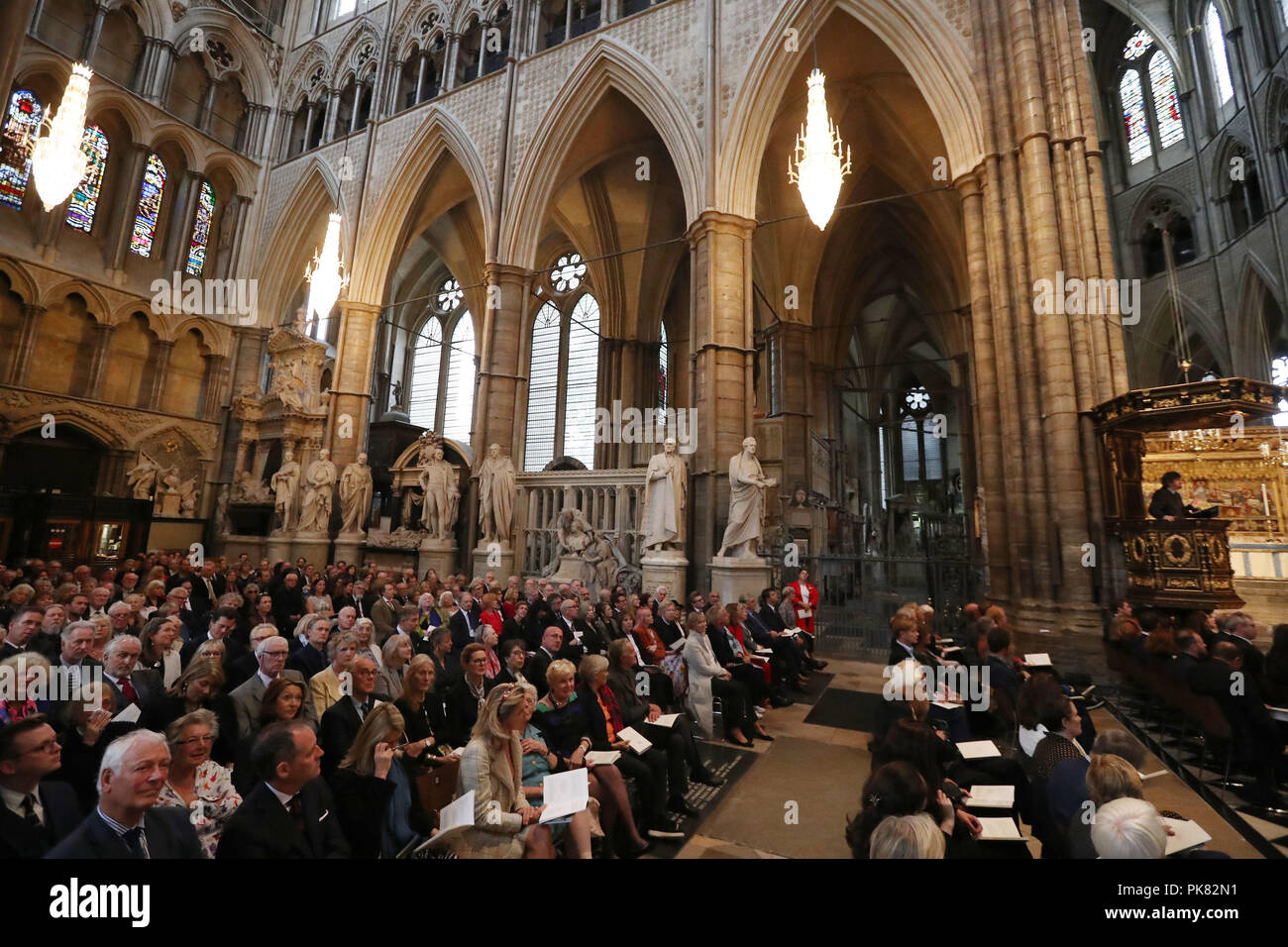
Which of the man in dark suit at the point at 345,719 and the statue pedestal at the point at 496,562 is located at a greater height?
the statue pedestal at the point at 496,562

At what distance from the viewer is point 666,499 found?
941 centimetres

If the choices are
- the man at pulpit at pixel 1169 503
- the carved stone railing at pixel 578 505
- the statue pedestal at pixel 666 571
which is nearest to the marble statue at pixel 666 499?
the statue pedestal at pixel 666 571

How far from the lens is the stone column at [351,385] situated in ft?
47.3

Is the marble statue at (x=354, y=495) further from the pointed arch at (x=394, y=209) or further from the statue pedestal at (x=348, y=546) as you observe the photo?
the pointed arch at (x=394, y=209)

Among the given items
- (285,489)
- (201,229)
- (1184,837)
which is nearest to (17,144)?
(201,229)

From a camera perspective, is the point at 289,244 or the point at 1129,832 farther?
the point at 289,244

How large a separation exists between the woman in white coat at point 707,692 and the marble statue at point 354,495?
11.1 meters

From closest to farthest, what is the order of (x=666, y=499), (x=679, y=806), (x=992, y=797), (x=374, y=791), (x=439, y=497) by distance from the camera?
1. (x=374, y=791)
2. (x=992, y=797)
3. (x=679, y=806)
4. (x=666, y=499)
5. (x=439, y=497)

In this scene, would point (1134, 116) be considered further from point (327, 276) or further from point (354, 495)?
point (354, 495)

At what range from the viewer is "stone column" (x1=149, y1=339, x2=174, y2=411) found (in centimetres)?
1569

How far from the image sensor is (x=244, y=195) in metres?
17.8

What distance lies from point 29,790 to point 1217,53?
22.8m

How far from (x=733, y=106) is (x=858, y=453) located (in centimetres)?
1646
